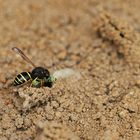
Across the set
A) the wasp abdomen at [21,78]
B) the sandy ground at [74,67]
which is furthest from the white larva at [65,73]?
the wasp abdomen at [21,78]

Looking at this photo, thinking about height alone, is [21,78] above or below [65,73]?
above

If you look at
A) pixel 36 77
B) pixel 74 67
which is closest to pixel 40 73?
pixel 36 77

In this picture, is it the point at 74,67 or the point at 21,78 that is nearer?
the point at 21,78

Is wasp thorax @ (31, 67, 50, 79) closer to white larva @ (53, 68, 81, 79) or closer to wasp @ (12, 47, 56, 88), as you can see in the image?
wasp @ (12, 47, 56, 88)

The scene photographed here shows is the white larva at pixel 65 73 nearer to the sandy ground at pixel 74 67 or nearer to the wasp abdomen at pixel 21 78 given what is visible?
the sandy ground at pixel 74 67

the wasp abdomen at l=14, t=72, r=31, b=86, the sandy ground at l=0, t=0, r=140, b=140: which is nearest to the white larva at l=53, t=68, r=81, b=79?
the sandy ground at l=0, t=0, r=140, b=140

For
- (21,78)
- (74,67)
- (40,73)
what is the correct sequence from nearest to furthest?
(21,78)
(40,73)
(74,67)

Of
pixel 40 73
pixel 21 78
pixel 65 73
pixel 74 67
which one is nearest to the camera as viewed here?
pixel 21 78

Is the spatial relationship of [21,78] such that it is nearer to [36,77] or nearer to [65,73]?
[36,77]
